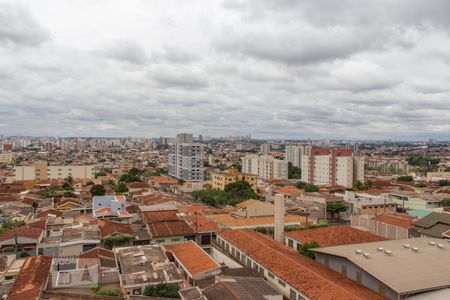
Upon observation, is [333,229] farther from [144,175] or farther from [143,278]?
[144,175]

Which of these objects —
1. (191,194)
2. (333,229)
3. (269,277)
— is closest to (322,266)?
(269,277)

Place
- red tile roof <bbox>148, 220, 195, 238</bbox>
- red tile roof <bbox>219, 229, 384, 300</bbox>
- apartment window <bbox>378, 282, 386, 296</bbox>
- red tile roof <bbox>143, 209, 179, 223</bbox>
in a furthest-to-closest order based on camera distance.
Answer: red tile roof <bbox>143, 209, 179, 223</bbox>
red tile roof <bbox>148, 220, 195, 238</bbox>
apartment window <bbox>378, 282, 386, 296</bbox>
red tile roof <bbox>219, 229, 384, 300</bbox>

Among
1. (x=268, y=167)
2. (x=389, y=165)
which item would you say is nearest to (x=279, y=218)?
(x=268, y=167)

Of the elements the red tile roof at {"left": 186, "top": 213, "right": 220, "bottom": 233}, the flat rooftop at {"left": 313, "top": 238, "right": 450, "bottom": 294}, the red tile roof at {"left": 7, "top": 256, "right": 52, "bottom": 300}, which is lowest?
the red tile roof at {"left": 186, "top": 213, "right": 220, "bottom": 233}

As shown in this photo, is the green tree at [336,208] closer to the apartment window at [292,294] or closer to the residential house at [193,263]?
the residential house at [193,263]

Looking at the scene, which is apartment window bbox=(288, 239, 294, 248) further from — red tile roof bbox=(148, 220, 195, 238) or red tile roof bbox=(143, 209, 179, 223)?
red tile roof bbox=(143, 209, 179, 223)

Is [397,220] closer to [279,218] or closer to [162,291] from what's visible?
[279,218]

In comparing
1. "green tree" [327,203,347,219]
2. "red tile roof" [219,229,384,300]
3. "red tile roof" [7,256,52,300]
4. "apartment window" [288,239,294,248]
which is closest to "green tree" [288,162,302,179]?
"green tree" [327,203,347,219]
